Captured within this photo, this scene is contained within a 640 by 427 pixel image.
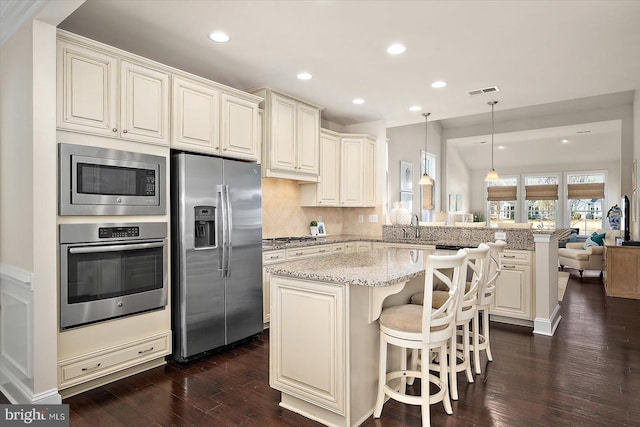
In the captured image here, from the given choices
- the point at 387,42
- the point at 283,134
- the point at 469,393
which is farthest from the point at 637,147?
the point at 469,393

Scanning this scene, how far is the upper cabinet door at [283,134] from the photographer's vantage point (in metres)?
4.26

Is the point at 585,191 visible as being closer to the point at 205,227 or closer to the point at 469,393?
the point at 469,393

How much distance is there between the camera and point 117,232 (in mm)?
2707

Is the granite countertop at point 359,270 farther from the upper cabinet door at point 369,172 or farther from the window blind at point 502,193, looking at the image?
A: the window blind at point 502,193

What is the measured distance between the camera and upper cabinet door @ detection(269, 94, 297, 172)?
426 cm

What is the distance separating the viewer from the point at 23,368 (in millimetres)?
2414

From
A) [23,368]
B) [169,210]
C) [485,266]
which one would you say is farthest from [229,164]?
[485,266]

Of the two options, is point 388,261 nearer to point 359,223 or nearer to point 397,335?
point 397,335

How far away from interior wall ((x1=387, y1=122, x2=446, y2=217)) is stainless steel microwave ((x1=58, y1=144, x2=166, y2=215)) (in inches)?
211

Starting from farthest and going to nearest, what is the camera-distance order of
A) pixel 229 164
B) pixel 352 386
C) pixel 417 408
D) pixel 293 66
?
pixel 293 66 < pixel 229 164 < pixel 417 408 < pixel 352 386

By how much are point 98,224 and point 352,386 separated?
6.51 feet

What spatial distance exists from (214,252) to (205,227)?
0.76 feet

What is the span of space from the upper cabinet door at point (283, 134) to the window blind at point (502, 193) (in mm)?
9840

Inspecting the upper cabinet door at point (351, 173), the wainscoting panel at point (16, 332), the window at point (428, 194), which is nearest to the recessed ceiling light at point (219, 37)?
the wainscoting panel at point (16, 332)
